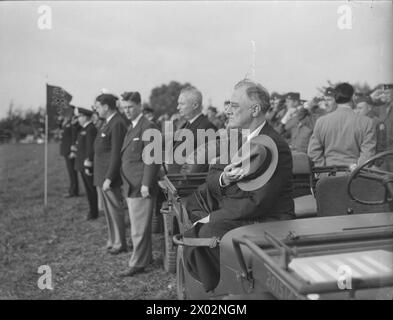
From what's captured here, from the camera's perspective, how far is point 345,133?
518 cm

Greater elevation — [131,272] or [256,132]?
[256,132]

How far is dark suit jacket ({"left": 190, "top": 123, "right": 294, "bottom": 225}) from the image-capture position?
9.39 feet

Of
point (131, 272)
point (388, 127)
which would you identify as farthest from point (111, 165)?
point (388, 127)

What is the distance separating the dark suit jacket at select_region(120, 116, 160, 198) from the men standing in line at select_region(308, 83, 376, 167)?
204 centimetres

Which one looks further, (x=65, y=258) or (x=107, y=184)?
(x=65, y=258)

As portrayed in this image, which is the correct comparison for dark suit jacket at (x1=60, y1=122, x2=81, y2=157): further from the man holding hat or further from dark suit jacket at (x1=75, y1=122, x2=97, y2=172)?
the man holding hat

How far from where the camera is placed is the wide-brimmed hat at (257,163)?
279 cm

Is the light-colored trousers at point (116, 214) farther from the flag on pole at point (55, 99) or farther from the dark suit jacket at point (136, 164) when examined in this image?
the flag on pole at point (55, 99)

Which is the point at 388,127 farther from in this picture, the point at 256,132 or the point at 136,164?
the point at 136,164

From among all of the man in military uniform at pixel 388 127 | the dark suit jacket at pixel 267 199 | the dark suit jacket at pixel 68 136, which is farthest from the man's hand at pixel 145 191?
the dark suit jacket at pixel 68 136

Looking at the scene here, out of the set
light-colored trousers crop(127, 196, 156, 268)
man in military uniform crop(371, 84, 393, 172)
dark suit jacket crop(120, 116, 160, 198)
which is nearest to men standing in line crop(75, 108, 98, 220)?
dark suit jacket crop(120, 116, 160, 198)

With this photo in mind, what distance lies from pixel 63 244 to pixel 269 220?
460 centimetres

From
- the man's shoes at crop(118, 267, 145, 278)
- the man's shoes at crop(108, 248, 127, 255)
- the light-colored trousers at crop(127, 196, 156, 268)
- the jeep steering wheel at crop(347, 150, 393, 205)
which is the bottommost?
the man's shoes at crop(118, 267, 145, 278)

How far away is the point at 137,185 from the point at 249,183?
8.74 ft
